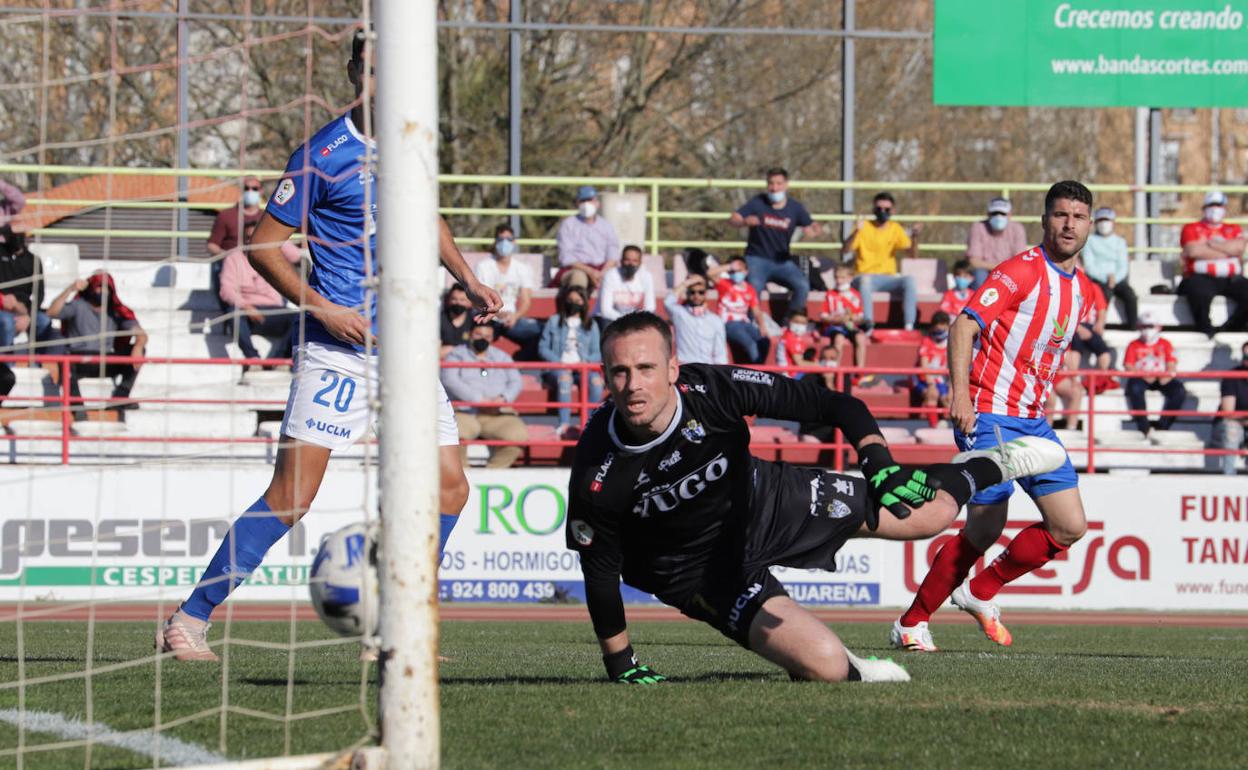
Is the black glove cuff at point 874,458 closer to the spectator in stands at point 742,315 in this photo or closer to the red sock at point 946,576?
Result: the red sock at point 946,576

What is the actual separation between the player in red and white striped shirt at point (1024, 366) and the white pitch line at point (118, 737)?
14.0 ft

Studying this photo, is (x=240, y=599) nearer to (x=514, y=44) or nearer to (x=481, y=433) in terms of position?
(x=481, y=433)

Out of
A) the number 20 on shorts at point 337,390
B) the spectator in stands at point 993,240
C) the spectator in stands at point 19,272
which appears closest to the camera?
the number 20 on shorts at point 337,390

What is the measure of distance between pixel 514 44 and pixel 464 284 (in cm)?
1441

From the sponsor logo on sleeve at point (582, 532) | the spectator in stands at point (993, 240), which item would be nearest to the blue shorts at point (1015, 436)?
the sponsor logo on sleeve at point (582, 532)

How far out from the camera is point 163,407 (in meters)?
16.8

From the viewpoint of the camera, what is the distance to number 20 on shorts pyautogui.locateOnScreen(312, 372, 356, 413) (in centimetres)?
673

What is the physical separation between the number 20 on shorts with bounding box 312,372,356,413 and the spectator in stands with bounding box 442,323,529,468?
29.6 ft

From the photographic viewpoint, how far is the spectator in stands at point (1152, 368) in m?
17.8

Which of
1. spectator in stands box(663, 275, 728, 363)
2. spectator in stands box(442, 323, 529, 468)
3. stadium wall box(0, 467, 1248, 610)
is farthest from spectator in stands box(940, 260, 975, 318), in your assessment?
spectator in stands box(442, 323, 529, 468)

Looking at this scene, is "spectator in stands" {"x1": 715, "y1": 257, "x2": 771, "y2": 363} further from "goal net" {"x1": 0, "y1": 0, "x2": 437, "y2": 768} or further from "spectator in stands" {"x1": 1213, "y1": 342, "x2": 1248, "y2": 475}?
"spectator in stands" {"x1": 1213, "y1": 342, "x2": 1248, "y2": 475}

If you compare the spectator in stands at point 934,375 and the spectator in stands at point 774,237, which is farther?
the spectator in stands at point 774,237

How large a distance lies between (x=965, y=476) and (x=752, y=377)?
0.90m

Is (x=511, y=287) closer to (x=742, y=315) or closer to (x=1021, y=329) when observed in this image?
(x=742, y=315)
